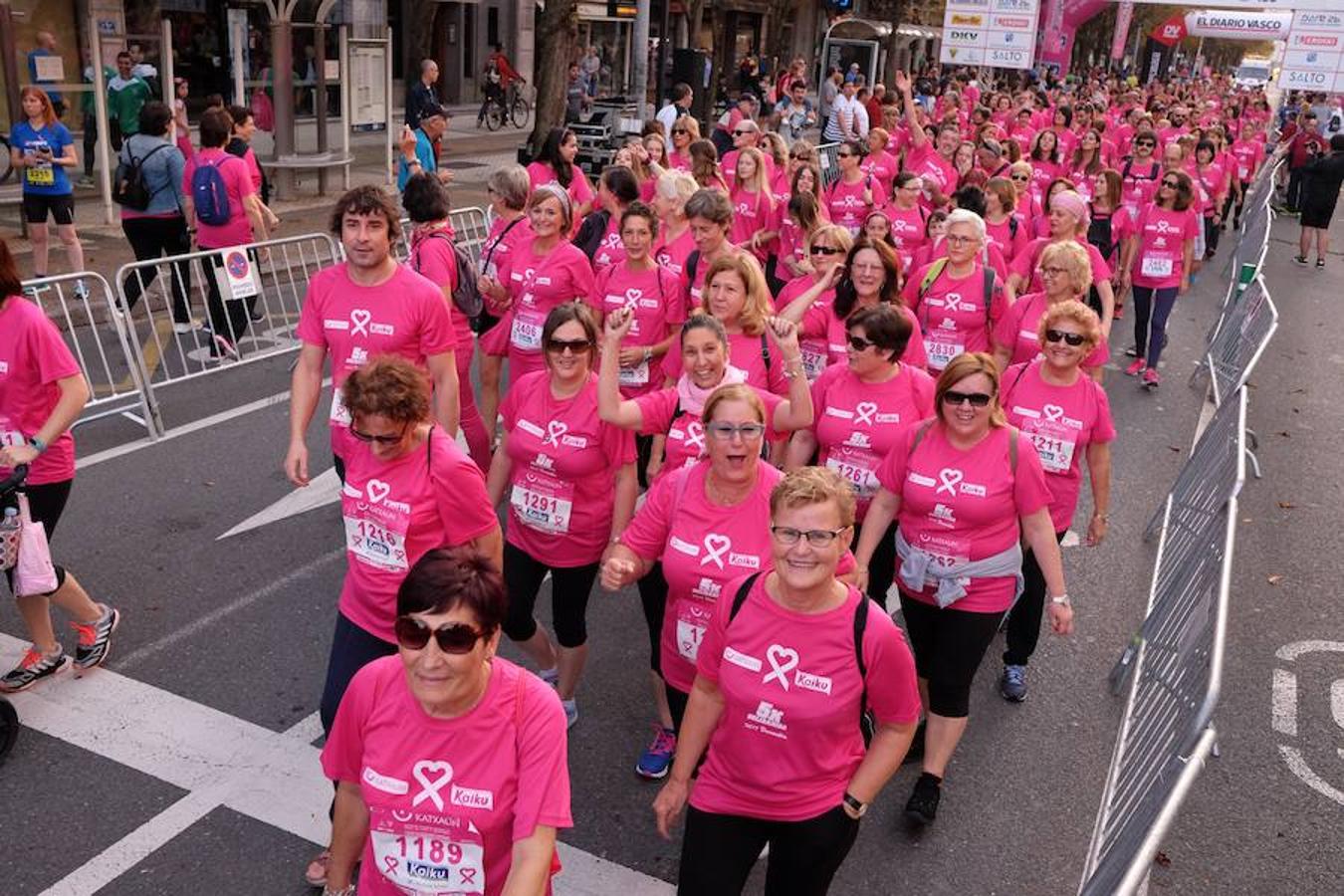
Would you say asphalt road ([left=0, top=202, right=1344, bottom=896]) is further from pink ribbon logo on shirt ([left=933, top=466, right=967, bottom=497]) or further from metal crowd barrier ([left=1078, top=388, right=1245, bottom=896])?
pink ribbon logo on shirt ([left=933, top=466, right=967, bottom=497])

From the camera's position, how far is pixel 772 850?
3.36m

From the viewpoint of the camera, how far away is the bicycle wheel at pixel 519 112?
29359 mm

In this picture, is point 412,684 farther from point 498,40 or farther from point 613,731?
point 498,40

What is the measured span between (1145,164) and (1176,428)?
4.17m

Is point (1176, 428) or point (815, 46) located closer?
point (1176, 428)

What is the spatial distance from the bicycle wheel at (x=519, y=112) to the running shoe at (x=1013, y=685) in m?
25.9

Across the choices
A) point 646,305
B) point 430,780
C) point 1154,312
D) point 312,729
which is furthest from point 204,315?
point 430,780

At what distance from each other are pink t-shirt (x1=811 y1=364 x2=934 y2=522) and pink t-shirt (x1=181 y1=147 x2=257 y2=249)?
20.2 feet

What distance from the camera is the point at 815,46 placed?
53031 mm

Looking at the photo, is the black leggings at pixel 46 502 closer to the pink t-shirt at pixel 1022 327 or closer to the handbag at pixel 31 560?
the handbag at pixel 31 560

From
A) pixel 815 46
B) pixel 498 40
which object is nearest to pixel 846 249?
pixel 498 40

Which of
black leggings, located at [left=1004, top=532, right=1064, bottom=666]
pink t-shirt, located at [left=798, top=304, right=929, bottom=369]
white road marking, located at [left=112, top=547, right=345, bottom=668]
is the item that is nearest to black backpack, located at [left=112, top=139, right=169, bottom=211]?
white road marking, located at [left=112, top=547, right=345, bottom=668]

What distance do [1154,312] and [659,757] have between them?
7543 millimetres

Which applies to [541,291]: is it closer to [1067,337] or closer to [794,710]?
[1067,337]
